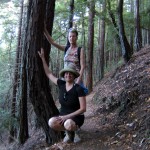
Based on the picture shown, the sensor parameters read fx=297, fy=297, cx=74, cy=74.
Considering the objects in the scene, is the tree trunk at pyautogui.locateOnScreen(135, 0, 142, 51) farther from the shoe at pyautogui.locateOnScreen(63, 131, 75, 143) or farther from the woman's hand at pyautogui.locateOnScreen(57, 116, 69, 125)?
the woman's hand at pyautogui.locateOnScreen(57, 116, 69, 125)

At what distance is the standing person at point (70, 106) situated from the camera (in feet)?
18.4

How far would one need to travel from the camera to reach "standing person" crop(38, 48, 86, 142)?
5.62 meters

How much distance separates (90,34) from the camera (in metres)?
17.3

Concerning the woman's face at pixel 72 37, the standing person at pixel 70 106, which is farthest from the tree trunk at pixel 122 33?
the standing person at pixel 70 106

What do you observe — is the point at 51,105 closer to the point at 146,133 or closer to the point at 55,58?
the point at 146,133

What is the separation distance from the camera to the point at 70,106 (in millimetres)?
5828

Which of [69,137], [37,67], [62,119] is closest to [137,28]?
[37,67]

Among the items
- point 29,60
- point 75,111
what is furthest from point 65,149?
point 29,60

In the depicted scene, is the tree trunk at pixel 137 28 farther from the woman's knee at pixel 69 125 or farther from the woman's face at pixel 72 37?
the woman's knee at pixel 69 125

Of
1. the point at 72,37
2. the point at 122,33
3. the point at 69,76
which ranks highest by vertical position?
the point at 122,33

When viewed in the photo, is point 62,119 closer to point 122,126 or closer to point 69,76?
point 69,76

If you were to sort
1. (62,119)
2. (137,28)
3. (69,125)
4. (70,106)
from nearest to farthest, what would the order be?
(69,125) → (62,119) → (70,106) → (137,28)

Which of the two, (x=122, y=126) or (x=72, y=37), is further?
(x=122, y=126)

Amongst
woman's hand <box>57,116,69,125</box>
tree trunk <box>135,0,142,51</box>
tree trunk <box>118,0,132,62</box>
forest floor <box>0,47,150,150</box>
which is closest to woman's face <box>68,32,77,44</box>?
woman's hand <box>57,116,69,125</box>
